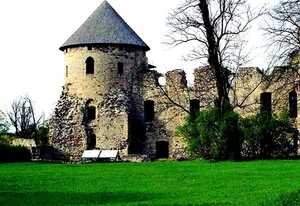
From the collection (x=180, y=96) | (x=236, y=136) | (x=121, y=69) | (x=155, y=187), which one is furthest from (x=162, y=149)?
(x=155, y=187)

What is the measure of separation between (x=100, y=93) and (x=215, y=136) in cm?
1174

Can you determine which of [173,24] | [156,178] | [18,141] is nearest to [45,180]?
[156,178]

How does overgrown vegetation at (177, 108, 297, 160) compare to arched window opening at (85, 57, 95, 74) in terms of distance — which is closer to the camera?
overgrown vegetation at (177, 108, 297, 160)

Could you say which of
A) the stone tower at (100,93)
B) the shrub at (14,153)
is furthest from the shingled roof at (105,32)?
the shrub at (14,153)

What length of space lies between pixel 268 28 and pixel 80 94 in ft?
57.0

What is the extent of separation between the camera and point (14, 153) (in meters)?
41.6

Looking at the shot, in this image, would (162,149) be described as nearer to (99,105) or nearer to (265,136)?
(99,105)

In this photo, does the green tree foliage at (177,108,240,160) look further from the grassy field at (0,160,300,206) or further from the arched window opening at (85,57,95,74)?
the arched window opening at (85,57,95,74)

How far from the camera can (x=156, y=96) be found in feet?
152

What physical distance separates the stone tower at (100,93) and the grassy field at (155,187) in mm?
18848

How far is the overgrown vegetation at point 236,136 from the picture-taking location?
A: 35.8 metres

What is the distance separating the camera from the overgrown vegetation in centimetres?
3575

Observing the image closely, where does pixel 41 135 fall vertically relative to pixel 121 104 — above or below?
below

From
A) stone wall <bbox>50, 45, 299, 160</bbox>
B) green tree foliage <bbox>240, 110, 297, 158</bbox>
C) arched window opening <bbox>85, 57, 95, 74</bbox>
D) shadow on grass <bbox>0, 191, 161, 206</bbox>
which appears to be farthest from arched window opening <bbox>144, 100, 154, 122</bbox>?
shadow on grass <bbox>0, 191, 161, 206</bbox>
